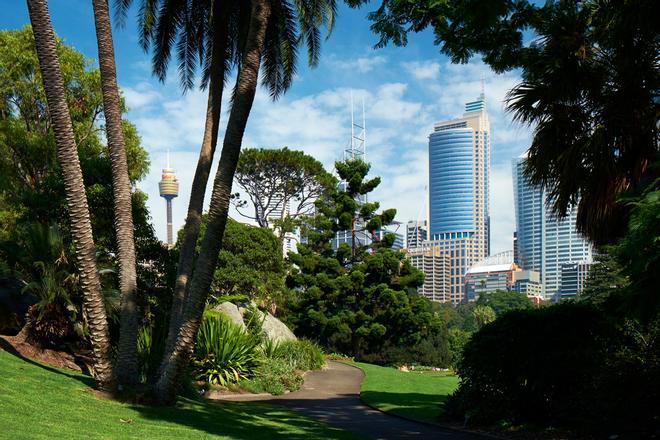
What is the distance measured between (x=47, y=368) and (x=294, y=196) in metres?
34.1

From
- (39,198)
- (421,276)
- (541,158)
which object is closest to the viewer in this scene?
(541,158)

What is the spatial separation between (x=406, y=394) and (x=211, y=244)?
8592 millimetres

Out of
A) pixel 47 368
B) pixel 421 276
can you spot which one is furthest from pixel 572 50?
pixel 421 276

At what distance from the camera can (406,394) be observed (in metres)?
16.5

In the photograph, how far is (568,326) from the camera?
10.5 m

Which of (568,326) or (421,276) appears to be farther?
(421,276)

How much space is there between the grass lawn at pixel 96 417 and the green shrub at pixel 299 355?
8463mm

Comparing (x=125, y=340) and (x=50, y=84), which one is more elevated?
(x=50, y=84)

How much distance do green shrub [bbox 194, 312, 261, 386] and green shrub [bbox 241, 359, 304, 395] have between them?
0.40m

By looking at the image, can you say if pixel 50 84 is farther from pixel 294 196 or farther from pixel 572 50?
pixel 294 196

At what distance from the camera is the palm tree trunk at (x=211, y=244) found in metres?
10.1

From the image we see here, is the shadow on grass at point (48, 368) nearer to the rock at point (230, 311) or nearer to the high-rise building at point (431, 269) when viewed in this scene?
the rock at point (230, 311)

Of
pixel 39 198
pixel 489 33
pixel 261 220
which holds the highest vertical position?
pixel 261 220

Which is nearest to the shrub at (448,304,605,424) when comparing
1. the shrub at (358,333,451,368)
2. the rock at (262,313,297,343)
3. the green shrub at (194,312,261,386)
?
the green shrub at (194,312,261,386)
